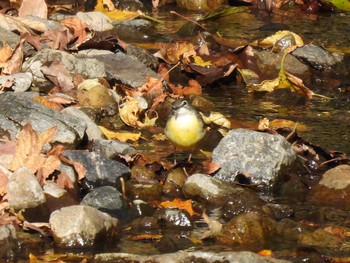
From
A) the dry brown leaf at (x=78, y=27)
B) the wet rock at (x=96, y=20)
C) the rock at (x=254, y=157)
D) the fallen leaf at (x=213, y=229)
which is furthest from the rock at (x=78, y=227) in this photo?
the wet rock at (x=96, y=20)

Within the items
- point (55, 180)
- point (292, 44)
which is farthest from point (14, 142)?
point (292, 44)

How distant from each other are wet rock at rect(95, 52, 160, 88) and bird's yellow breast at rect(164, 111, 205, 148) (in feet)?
7.05

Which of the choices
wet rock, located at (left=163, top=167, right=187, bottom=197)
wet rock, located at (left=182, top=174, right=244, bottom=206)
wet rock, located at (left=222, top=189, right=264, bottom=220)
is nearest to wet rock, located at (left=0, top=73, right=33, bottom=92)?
wet rock, located at (left=163, top=167, right=187, bottom=197)

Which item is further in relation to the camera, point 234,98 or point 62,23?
point 62,23

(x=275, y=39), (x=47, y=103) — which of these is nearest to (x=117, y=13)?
(x=275, y=39)

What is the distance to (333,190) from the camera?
8008 mm

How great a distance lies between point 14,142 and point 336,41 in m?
7.00

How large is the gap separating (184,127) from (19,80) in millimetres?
2204

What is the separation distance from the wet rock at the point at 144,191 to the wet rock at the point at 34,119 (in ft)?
2.51

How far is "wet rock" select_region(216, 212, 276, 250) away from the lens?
6914 millimetres

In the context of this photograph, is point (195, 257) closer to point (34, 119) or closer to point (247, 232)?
point (247, 232)

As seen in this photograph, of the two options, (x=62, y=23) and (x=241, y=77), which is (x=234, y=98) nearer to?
(x=241, y=77)

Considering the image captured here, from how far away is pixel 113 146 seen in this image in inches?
342

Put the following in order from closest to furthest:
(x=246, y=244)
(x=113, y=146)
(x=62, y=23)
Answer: (x=246, y=244), (x=113, y=146), (x=62, y=23)
